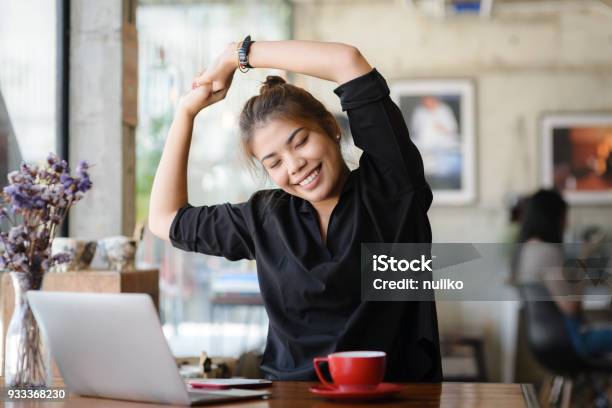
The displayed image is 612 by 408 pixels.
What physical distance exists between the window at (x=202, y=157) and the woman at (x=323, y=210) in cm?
378

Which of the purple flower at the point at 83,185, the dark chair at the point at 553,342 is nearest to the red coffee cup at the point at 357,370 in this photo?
the purple flower at the point at 83,185

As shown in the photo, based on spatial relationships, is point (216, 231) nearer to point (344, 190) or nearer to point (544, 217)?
point (344, 190)

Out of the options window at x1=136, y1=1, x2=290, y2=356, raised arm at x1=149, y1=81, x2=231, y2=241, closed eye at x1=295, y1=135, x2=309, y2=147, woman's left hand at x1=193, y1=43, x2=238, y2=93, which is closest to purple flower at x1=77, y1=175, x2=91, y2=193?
raised arm at x1=149, y1=81, x2=231, y2=241

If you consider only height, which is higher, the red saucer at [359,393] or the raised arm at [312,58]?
the raised arm at [312,58]

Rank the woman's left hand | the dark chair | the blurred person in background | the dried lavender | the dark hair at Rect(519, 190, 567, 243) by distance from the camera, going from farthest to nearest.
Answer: the dark hair at Rect(519, 190, 567, 243) < the blurred person in background < the dark chair < the woman's left hand < the dried lavender

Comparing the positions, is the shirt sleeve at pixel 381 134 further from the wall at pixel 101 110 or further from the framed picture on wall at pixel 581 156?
the framed picture on wall at pixel 581 156

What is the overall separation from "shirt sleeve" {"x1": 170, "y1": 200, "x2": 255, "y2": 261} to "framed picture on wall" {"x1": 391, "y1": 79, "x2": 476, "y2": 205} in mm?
4828

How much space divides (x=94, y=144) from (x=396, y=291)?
2.05 meters

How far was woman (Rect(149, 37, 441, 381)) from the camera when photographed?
173cm

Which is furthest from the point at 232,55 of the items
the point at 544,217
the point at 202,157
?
the point at 202,157

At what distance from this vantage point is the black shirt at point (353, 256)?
1.73m

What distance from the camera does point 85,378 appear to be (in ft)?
4.95

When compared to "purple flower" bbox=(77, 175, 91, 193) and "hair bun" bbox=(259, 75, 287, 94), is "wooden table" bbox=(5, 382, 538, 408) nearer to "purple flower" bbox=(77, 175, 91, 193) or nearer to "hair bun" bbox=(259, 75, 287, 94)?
"purple flower" bbox=(77, 175, 91, 193)

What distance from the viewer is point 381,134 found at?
1764mm
